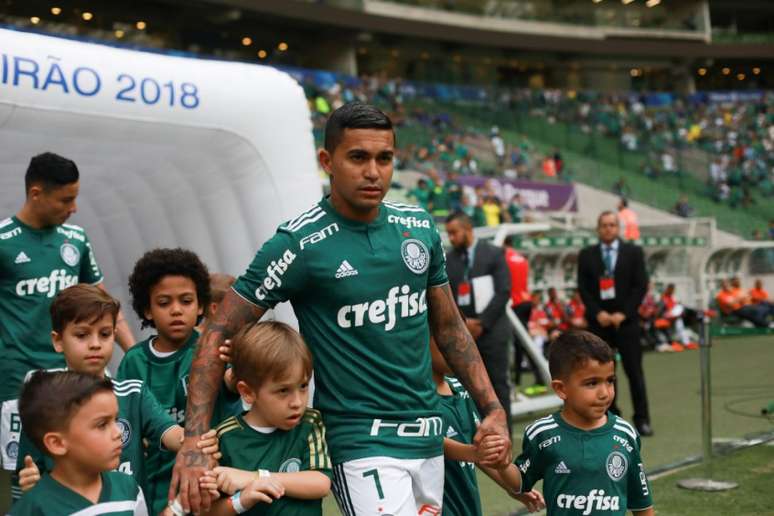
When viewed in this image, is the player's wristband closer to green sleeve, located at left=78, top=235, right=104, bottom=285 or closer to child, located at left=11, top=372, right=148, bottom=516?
child, located at left=11, top=372, right=148, bottom=516

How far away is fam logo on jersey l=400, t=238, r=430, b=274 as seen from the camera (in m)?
2.84

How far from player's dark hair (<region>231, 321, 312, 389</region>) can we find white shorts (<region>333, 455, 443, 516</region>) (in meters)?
0.32

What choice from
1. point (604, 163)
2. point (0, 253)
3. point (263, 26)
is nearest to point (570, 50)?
point (604, 163)

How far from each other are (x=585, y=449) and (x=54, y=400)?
181cm

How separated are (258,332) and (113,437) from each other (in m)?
0.49

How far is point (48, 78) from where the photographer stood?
508cm

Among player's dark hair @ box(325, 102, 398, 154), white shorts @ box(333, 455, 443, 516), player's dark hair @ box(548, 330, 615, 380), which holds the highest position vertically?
player's dark hair @ box(325, 102, 398, 154)

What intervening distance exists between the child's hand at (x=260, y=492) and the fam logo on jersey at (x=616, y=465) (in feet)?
4.31

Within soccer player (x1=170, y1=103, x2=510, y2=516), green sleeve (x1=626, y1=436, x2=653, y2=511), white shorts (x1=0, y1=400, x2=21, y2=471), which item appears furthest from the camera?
white shorts (x1=0, y1=400, x2=21, y2=471)

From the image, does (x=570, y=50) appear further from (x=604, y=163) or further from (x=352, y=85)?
(x=352, y=85)

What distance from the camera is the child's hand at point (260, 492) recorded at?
2514mm

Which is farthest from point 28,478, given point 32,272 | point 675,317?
point 675,317

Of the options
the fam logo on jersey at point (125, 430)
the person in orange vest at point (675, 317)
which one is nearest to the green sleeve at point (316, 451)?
the fam logo on jersey at point (125, 430)

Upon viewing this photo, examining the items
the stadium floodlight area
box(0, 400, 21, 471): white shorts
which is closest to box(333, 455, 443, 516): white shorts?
box(0, 400, 21, 471): white shorts
